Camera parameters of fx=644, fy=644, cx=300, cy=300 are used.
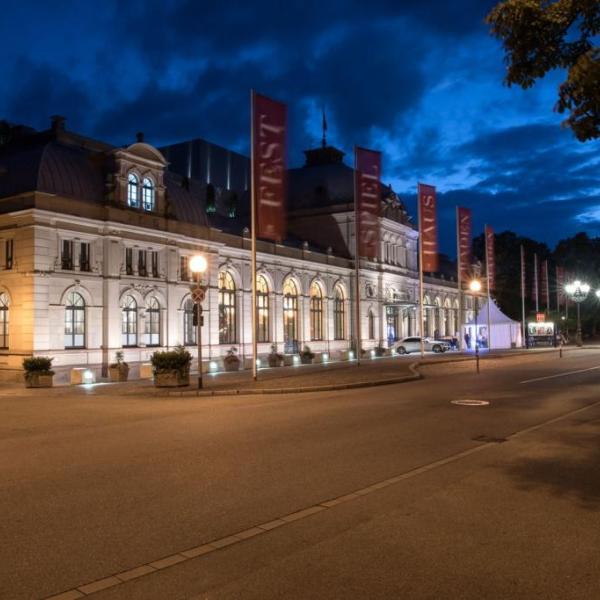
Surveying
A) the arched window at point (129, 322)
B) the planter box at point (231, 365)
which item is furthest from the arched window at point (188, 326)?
the planter box at point (231, 365)

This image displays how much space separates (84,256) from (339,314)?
94.0 feet

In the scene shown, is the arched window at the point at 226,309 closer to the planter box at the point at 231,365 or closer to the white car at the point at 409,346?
the planter box at the point at 231,365

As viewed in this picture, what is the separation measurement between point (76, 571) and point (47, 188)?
2944 cm

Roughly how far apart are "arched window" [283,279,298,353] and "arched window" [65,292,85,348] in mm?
19503

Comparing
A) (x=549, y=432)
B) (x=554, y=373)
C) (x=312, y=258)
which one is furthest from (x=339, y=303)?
(x=549, y=432)

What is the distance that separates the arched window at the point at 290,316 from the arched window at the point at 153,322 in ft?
47.5

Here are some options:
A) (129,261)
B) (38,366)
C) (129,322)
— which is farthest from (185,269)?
(38,366)

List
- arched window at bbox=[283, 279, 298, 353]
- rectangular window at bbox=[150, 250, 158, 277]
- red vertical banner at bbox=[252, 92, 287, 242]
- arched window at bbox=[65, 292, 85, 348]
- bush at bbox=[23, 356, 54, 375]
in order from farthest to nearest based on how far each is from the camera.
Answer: arched window at bbox=[283, 279, 298, 353] → rectangular window at bbox=[150, 250, 158, 277] → arched window at bbox=[65, 292, 85, 348] → bush at bbox=[23, 356, 54, 375] → red vertical banner at bbox=[252, 92, 287, 242]

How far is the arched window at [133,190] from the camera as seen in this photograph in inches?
1415

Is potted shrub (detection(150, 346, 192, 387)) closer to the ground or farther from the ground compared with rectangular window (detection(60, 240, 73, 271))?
closer to the ground

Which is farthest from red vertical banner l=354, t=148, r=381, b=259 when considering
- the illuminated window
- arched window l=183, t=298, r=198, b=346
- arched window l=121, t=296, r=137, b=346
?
the illuminated window

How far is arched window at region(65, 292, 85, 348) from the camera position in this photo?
31.9m

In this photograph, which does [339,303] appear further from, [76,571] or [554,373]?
[76,571]

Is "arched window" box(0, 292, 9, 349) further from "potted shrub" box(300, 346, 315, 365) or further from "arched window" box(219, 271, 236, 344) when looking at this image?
"potted shrub" box(300, 346, 315, 365)
